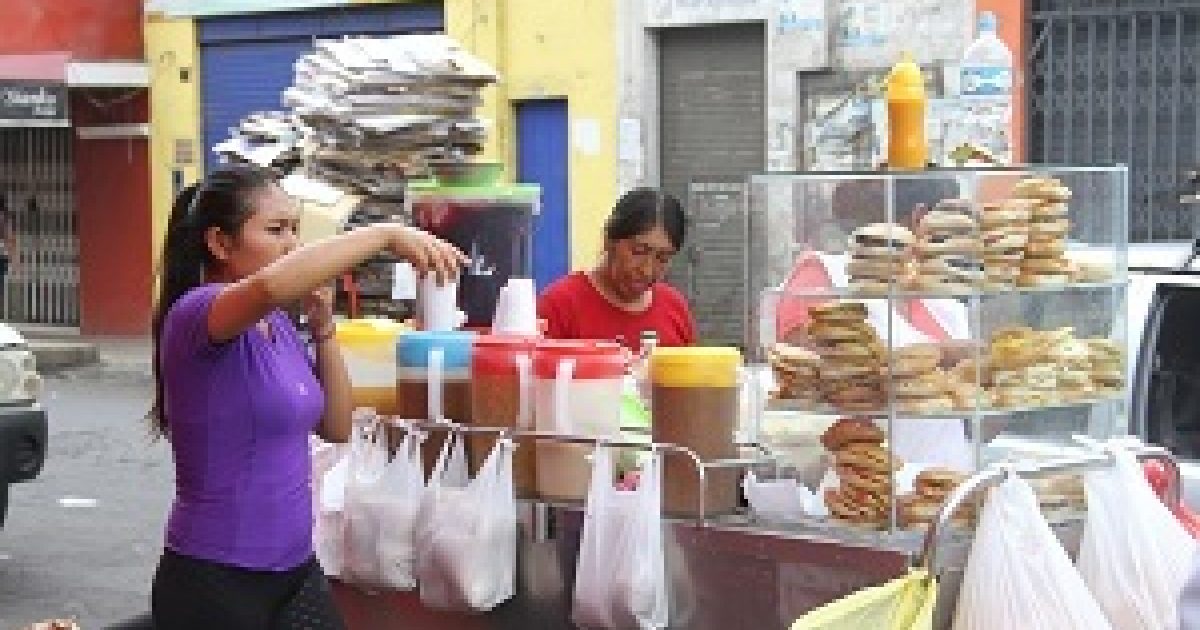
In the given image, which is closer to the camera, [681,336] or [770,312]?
[770,312]

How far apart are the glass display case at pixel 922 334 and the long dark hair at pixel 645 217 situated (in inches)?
65.2

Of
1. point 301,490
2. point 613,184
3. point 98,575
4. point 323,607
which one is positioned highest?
point 613,184

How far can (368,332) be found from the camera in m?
4.00

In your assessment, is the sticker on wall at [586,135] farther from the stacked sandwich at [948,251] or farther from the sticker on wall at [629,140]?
the stacked sandwich at [948,251]

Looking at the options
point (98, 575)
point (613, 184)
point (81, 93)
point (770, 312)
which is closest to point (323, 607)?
point (770, 312)

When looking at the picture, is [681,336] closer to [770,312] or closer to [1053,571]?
[770,312]

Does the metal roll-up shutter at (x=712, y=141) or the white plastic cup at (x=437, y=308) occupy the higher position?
the metal roll-up shutter at (x=712, y=141)

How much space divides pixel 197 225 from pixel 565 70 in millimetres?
11629

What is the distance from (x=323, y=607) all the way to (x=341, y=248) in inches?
33.6

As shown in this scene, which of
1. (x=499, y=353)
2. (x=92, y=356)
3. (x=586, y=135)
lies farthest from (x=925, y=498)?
(x=92, y=356)

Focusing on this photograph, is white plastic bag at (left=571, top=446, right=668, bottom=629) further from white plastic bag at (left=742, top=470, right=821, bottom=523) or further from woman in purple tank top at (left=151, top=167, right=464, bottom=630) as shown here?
woman in purple tank top at (left=151, top=167, right=464, bottom=630)

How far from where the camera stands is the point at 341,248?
3.13 metres

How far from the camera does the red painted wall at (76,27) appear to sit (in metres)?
17.6

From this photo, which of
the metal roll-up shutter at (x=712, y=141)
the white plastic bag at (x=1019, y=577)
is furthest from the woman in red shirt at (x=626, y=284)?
the metal roll-up shutter at (x=712, y=141)
